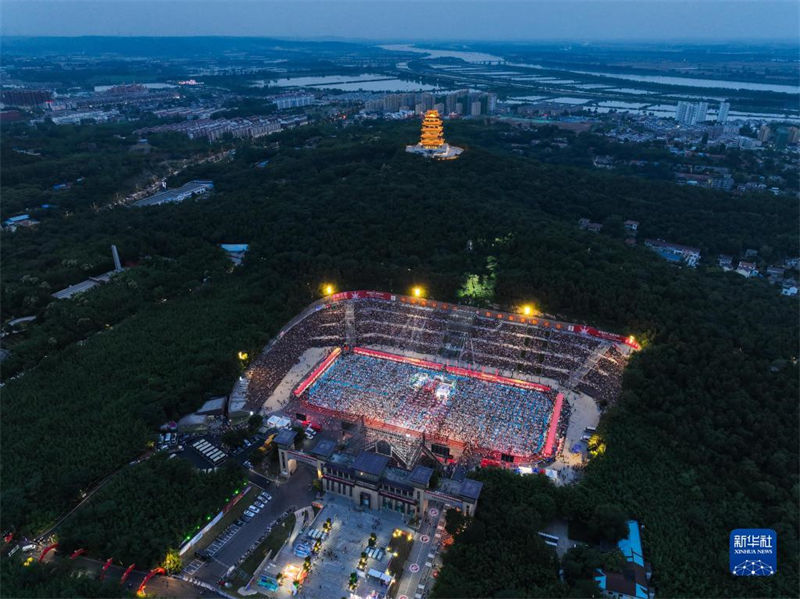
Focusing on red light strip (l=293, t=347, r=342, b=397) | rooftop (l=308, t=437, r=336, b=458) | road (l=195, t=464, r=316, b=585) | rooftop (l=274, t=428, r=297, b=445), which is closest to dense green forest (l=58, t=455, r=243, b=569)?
road (l=195, t=464, r=316, b=585)

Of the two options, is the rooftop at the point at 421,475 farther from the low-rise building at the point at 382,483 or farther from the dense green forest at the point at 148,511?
the dense green forest at the point at 148,511

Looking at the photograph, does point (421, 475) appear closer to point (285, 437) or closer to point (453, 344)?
point (285, 437)

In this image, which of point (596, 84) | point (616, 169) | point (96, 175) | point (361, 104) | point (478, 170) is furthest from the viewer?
point (596, 84)

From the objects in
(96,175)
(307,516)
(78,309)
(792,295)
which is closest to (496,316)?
(307,516)

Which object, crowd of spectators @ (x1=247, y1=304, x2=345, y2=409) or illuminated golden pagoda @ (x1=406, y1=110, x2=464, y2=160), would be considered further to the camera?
illuminated golden pagoda @ (x1=406, y1=110, x2=464, y2=160)

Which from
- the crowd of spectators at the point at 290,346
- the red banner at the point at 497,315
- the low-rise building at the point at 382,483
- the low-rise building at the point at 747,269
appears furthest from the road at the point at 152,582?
the low-rise building at the point at 747,269

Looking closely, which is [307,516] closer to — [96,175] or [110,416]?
[110,416]

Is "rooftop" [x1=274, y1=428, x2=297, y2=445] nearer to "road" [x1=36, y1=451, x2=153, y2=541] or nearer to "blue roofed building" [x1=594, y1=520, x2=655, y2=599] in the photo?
"road" [x1=36, y1=451, x2=153, y2=541]
